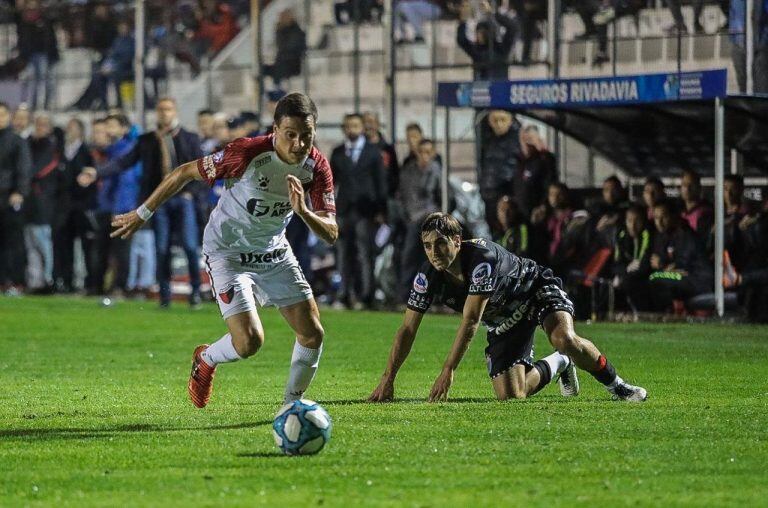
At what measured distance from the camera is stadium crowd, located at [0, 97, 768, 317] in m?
18.2

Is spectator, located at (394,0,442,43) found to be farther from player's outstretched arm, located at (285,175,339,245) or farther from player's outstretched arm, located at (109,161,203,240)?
player's outstretched arm, located at (285,175,339,245)

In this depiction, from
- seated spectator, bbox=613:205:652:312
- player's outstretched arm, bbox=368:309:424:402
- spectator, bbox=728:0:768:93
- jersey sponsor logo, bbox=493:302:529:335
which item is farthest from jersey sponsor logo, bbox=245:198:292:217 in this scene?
spectator, bbox=728:0:768:93

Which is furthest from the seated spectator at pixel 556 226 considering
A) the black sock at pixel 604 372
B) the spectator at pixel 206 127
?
the black sock at pixel 604 372

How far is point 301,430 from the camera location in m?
8.13

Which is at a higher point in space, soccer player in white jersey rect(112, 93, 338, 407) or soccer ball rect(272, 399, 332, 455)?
soccer player in white jersey rect(112, 93, 338, 407)

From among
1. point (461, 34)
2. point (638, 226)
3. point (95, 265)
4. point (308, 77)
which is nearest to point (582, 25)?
point (461, 34)

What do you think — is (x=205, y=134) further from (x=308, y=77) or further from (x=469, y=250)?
(x=469, y=250)

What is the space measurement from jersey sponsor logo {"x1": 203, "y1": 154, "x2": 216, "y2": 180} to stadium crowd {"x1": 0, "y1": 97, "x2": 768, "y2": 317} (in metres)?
9.31

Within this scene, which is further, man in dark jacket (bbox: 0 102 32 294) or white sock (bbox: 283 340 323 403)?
man in dark jacket (bbox: 0 102 32 294)

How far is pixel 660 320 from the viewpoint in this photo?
723 inches

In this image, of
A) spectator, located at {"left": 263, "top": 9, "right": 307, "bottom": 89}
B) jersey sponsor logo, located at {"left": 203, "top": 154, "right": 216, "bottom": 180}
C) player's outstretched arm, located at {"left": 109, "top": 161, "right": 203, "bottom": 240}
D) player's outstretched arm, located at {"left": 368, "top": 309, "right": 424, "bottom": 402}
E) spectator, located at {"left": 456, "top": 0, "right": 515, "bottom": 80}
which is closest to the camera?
player's outstretched arm, located at {"left": 109, "top": 161, "right": 203, "bottom": 240}

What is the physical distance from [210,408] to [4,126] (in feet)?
48.5

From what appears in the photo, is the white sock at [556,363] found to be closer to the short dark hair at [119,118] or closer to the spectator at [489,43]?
the spectator at [489,43]

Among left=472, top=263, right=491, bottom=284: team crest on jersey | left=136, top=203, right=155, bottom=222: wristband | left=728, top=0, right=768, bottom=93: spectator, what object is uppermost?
left=728, top=0, right=768, bottom=93: spectator
